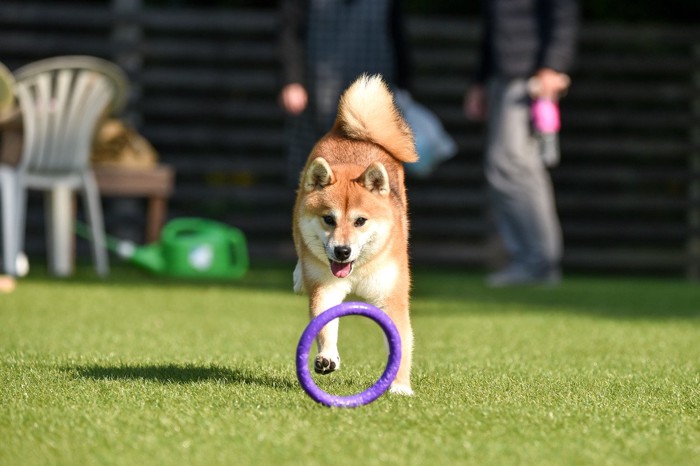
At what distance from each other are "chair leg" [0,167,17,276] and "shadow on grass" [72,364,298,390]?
11.3ft

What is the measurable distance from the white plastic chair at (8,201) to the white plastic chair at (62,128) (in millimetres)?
59

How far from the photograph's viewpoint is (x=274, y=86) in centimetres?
988

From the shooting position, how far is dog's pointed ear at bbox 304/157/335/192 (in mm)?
3559

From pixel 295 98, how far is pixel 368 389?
371 centimetres

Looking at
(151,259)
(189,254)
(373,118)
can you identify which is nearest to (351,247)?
(373,118)

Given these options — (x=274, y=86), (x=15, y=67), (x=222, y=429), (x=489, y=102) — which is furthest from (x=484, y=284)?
(x=222, y=429)

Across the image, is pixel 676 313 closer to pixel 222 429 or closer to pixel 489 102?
pixel 489 102

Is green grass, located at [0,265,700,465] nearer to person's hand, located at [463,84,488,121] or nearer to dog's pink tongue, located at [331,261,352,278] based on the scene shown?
dog's pink tongue, located at [331,261,352,278]

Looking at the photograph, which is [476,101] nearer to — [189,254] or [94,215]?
[189,254]

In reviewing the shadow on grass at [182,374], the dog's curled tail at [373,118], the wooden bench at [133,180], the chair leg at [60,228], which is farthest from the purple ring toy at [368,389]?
the wooden bench at [133,180]

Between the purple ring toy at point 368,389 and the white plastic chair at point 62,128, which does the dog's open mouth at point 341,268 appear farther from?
the white plastic chair at point 62,128

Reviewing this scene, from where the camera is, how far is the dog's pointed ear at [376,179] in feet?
11.7

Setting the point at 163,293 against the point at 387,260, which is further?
the point at 163,293

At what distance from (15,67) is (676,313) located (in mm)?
5760
